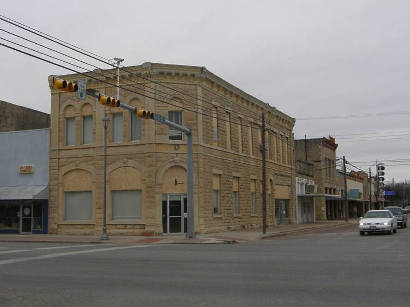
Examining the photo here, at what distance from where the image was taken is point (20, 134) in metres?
35.5

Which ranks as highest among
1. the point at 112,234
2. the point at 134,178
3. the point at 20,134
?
the point at 20,134

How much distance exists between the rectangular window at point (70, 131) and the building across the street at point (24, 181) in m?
1.54

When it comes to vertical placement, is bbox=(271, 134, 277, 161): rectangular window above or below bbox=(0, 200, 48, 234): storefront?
above

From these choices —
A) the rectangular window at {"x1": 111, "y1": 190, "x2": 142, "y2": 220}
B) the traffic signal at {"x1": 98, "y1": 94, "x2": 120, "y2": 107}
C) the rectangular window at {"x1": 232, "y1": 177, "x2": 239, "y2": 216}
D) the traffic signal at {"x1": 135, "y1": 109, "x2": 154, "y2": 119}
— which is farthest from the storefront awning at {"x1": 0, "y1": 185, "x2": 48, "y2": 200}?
the traffic signal at {"x1": 98, "y1": 94, "x2": 120, "y2": 107}

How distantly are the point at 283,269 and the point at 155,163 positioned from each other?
18.5 m

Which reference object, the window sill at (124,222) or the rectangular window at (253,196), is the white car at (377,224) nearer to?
the rectangular window at (253,196)

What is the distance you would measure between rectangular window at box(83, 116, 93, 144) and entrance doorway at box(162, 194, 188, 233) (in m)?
6.45

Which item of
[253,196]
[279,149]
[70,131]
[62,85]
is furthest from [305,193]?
[62,85]

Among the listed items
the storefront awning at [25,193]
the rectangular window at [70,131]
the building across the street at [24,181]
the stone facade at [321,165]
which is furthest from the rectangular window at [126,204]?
the stone facade at [321,165]

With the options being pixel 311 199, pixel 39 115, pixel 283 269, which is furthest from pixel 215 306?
pixel 311 199

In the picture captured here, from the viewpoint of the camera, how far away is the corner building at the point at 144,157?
102ft

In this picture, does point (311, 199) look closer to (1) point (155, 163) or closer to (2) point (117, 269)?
(1) point (155, 163)

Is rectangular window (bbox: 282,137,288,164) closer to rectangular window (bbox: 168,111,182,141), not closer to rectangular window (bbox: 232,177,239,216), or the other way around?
rectangular window (bbox: 232,177,239,216)

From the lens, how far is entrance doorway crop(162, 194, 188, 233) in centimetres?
3117
